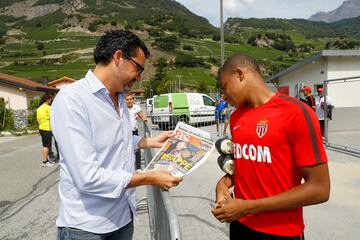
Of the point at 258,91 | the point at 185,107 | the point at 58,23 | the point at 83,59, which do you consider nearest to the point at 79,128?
the point at 258,91

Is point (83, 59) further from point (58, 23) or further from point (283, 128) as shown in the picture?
point (283, 128)

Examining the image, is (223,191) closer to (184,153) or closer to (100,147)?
(184,153)

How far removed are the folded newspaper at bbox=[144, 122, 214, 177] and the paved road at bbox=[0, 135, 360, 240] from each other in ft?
7.69

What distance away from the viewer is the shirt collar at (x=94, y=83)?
6.00ft

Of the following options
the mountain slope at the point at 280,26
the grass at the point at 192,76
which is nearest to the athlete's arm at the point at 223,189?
the grass at the point at 192,76

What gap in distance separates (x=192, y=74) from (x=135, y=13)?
85157mm

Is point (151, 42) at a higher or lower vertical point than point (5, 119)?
higher

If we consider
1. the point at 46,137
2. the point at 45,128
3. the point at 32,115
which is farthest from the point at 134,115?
the point at 32,115

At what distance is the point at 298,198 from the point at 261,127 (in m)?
0.39

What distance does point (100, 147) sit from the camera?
5.82 ft

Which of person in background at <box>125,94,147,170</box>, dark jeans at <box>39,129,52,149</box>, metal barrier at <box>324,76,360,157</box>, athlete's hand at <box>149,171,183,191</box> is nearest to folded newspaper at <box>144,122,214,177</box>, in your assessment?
athlete's hand at <box>149,171,183,191</box>

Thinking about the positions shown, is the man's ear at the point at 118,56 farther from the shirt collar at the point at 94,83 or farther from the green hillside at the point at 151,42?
the green hillside at the point at 151,42

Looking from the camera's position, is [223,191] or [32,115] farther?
[32,115]

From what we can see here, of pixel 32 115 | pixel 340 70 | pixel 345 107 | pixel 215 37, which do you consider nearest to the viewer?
pixel 345 107
